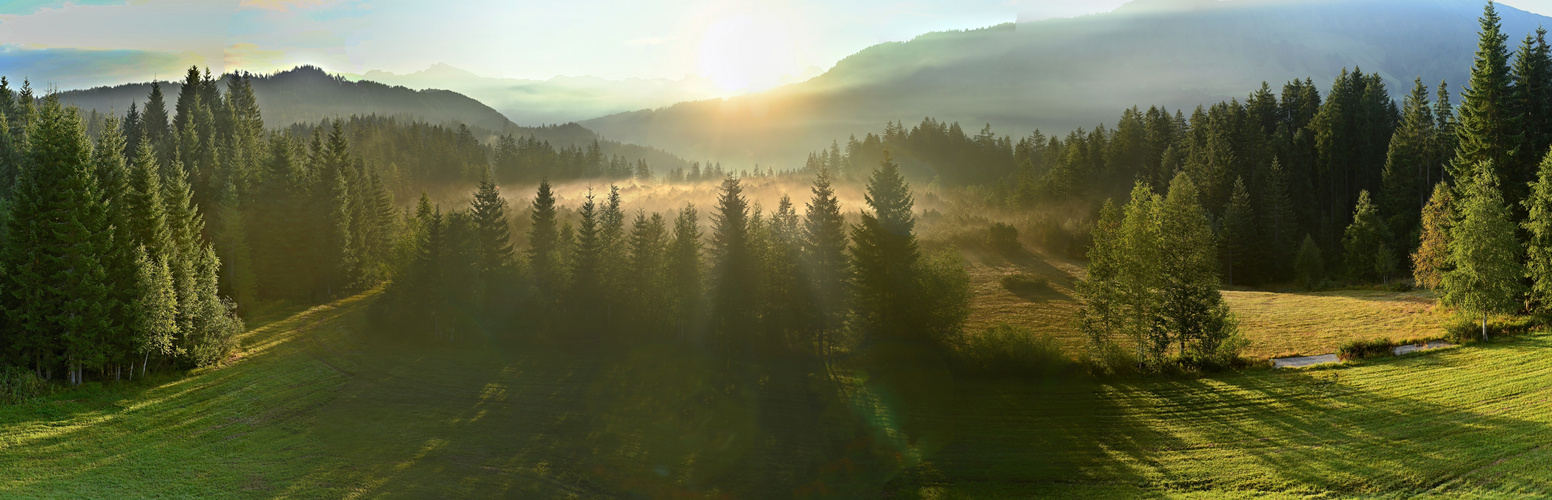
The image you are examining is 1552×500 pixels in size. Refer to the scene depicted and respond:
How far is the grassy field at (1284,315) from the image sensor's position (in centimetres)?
4962

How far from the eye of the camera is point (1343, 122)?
10275 centimetres

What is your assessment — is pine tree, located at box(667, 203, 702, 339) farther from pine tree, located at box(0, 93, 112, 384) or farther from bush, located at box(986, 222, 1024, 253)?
bush, located at box(986, 222, 1024, 253)

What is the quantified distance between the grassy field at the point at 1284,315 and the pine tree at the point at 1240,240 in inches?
577

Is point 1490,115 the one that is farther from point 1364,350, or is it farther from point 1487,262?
point 1364,350

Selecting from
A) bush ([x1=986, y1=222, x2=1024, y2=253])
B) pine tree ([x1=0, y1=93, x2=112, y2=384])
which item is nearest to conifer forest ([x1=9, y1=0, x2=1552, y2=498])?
pine tree ([x1=0, y1=93, x2=112, y2=384])

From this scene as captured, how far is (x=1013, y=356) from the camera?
4316cm

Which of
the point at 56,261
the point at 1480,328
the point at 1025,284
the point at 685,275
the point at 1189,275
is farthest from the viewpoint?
the point at 1025,284

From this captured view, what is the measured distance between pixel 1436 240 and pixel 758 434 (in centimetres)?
6487

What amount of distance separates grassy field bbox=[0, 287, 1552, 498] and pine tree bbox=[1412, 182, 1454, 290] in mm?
19095

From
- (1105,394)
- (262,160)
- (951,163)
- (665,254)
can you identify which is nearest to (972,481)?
(1105,394)

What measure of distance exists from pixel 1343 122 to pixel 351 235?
13719cm

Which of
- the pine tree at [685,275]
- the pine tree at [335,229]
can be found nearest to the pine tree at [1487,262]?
the pine tree at [685,275]

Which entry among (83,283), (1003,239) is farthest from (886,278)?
(1003,239)

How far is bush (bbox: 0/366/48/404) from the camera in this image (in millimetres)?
33734
